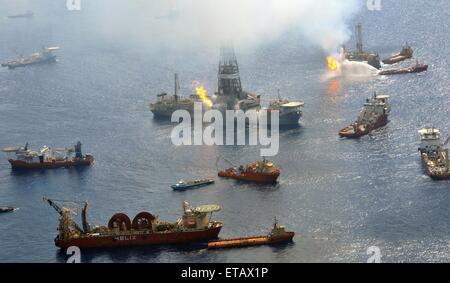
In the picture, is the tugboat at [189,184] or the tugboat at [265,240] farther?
the tugboat at [189,184]

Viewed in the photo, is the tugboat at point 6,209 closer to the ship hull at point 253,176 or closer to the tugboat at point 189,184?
the tugboat at point 189,184

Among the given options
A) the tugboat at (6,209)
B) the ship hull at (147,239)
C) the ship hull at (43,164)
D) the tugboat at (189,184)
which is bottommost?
the ship hull at (147,239)

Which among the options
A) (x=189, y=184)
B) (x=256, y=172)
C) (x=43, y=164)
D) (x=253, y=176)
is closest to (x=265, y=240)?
(x=189, y=184)

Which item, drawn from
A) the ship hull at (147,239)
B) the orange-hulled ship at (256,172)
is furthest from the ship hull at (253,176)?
the ship hull at (147,239)

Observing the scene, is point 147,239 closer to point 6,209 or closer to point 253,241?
point 253,241
